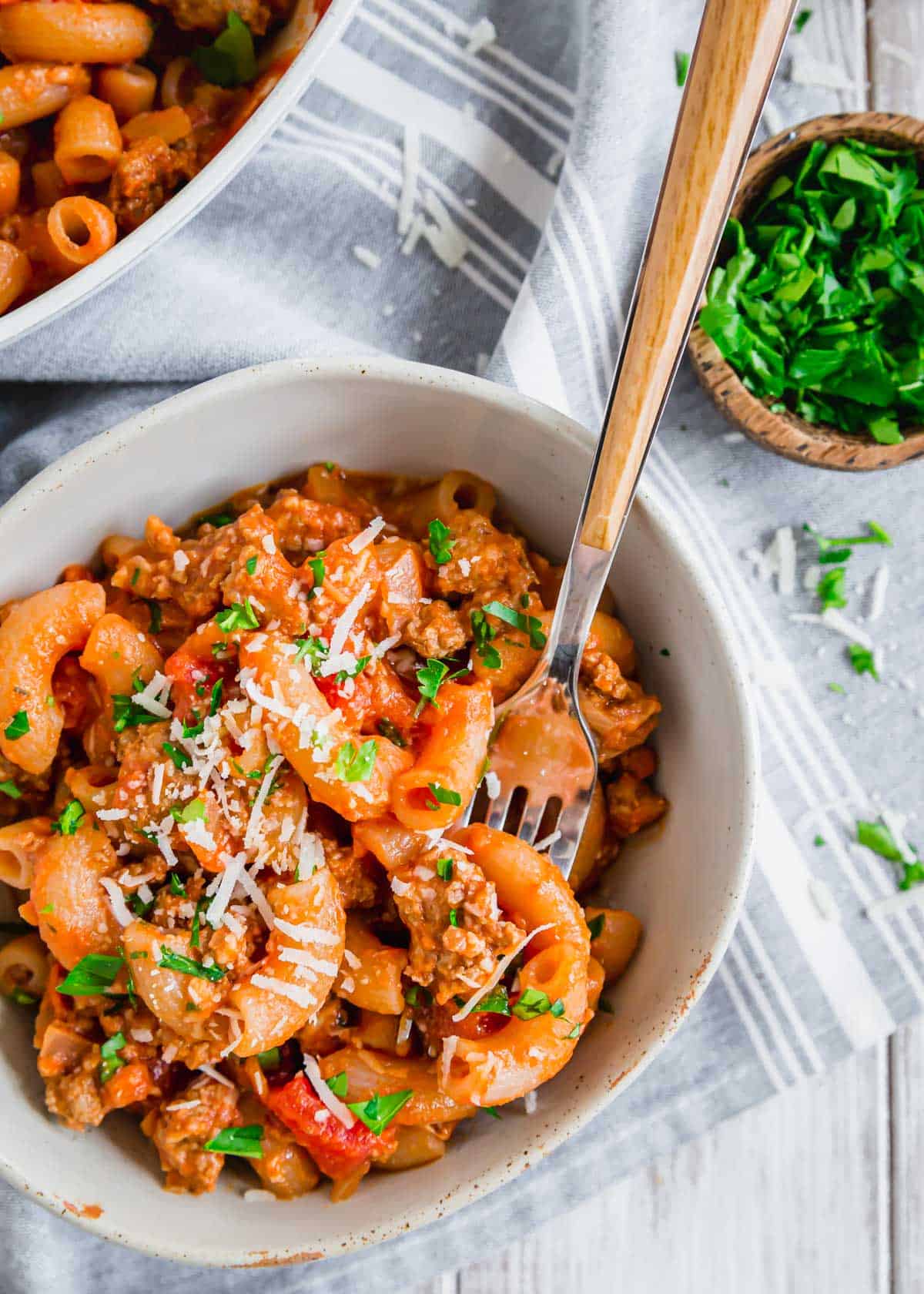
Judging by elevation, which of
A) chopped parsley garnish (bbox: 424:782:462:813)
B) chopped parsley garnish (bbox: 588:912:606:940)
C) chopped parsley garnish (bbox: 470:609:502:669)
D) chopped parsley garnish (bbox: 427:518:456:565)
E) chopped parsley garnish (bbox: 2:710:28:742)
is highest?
chopped parsley garnish (bbox: 427:518:456:565)

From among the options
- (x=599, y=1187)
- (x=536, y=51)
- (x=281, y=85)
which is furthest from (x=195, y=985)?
(x=536, y=51)

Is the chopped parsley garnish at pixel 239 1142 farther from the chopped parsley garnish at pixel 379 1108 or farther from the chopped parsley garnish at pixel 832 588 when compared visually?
the chopped parsley garnish at pixel 832 588

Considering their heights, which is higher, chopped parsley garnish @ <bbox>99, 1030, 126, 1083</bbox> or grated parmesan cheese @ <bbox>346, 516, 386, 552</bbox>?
grated parmesan cheese @ <bbox>346, 516, 386, 552</bbox>

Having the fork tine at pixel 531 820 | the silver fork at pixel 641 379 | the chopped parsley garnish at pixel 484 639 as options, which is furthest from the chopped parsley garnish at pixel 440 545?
the fork tine at pixel 531 820

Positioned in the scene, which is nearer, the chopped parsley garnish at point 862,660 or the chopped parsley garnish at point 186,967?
the chopped parsley garnish at point 186,967

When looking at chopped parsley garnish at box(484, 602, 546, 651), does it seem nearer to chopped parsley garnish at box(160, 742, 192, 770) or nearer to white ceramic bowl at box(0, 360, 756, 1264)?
white ceramic bowl at box(0, 360, 756, 1264)

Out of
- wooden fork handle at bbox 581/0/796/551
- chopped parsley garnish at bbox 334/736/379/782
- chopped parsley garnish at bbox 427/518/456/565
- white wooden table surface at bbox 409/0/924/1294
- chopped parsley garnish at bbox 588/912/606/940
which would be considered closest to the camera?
wooden fork handle at bbox 581/0/796/551

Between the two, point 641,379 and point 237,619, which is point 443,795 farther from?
point 641,379

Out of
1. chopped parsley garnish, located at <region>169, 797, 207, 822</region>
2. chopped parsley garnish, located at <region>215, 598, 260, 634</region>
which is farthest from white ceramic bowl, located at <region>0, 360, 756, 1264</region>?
chopped parsley garnish, located at <region>169, 797, 207, 822</region>

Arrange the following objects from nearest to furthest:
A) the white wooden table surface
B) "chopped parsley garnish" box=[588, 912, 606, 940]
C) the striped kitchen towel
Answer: "chopped parsley garnish" box=[588, 912, 606, 940] → the striped kitchen towel → the white wooden table surface
